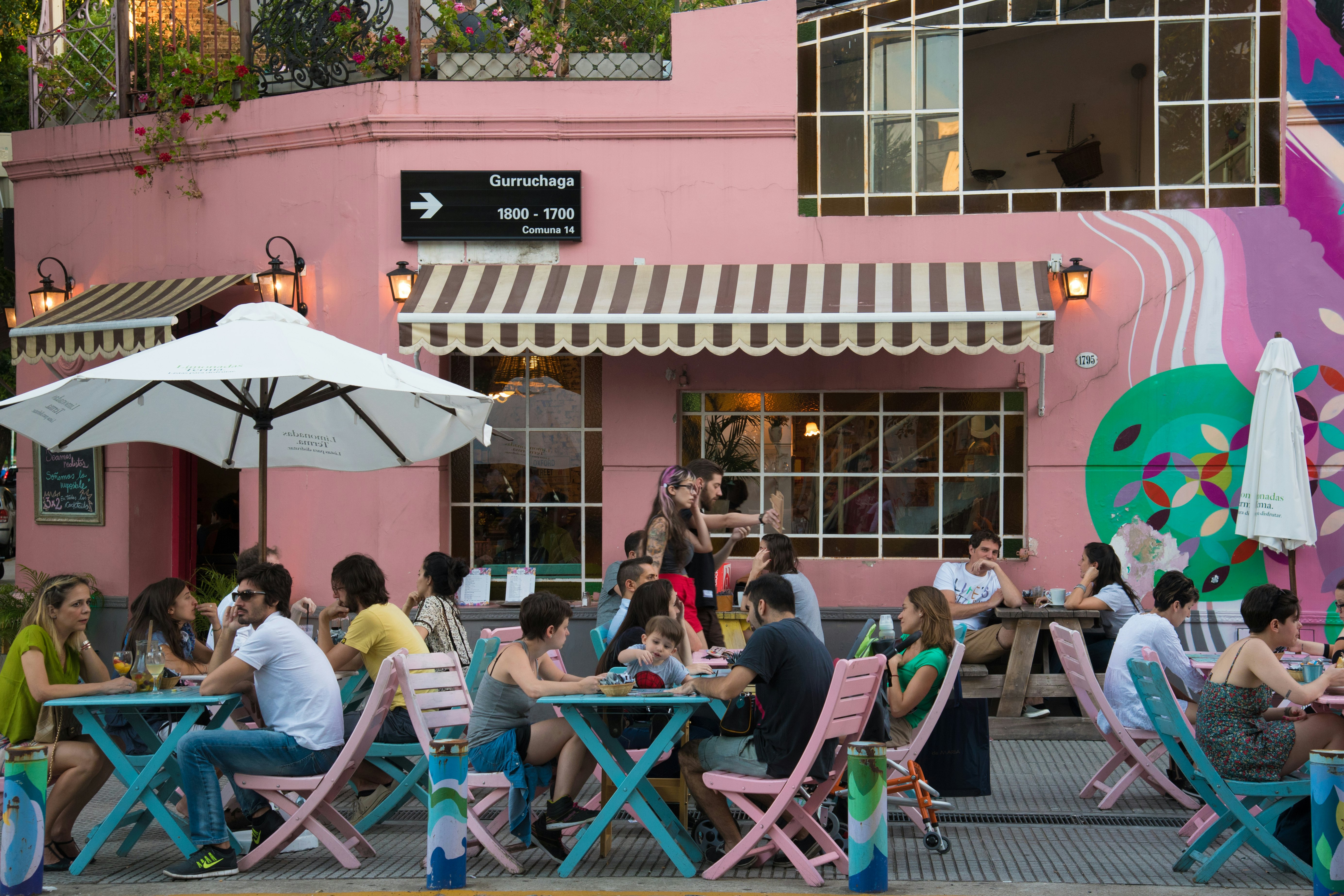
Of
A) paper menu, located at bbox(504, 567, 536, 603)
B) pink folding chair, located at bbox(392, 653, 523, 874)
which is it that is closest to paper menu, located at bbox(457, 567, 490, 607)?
paper menu, located at bbox(504, 567, 536, 603)

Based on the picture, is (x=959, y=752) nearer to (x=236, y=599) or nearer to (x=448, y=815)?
(x=448, y=815)

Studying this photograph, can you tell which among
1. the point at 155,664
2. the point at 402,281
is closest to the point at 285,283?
the point at 402,281

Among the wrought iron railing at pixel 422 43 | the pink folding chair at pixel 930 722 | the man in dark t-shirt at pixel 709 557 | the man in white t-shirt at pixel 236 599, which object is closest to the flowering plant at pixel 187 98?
the wrought iron railing at pixel 422 43

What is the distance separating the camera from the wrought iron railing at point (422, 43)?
399 inches

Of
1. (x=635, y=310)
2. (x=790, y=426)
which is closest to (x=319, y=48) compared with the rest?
(x=635, y=310)

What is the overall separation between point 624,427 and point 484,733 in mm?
4565

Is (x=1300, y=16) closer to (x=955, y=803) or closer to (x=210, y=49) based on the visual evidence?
(x=955, y=803)

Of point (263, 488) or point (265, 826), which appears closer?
point (265, 826)

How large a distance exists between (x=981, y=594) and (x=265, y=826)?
5.40 meters

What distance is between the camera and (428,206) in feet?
32.3

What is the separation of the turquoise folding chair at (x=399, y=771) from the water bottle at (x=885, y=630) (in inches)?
92.6

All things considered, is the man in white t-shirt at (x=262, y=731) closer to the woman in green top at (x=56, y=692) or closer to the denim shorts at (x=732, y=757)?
the woman in green top at (x=56, y=692)

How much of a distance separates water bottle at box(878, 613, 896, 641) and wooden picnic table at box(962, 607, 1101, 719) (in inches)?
45.7

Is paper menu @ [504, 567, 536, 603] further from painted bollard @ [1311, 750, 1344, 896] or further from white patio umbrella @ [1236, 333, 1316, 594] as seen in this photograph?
painted bollard @ [1311, 750, 1344, 896]
